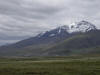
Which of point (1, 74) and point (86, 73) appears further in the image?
point (1, 74)

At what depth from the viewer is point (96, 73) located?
62156 millimetres

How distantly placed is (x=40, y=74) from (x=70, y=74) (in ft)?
31.7

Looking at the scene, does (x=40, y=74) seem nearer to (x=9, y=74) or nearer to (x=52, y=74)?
(x=52, y=74)

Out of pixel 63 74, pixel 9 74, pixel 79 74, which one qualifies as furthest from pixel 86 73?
pixel 9 74

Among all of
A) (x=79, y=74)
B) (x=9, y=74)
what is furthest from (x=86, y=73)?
(x=9, y=74)

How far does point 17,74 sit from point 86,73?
22.3 m

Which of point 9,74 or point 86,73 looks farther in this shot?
point 9,74

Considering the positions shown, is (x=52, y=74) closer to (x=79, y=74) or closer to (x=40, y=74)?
(x=40, y=74)

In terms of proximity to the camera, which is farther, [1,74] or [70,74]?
[1,74]

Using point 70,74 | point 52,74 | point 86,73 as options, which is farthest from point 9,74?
point 86,73

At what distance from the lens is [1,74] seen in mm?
67062

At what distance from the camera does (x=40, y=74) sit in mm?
64438

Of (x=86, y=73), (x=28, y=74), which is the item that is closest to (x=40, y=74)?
(x=28, y=74)

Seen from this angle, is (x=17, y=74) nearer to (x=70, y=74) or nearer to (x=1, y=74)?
(x=1, y=74)
